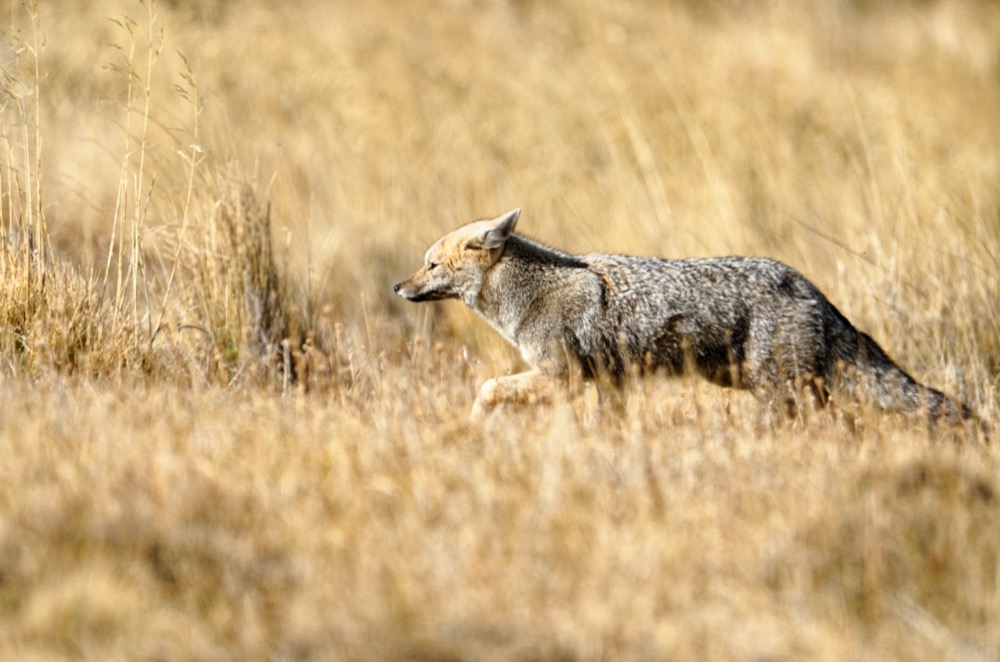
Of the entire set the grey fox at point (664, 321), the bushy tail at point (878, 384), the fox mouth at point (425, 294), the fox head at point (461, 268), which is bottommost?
the bushy tail at point (878, 384)

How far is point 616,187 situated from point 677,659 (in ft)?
27.0

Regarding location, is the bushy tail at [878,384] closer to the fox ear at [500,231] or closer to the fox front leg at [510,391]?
the fox front leg at [510,391]

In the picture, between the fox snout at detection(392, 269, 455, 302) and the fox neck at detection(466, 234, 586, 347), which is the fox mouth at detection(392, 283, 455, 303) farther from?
the fox neck at detection(466, 234, 586, 347)

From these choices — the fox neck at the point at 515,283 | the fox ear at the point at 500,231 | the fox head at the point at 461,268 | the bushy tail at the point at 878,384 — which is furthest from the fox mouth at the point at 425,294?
the bushy tail at the point at 878,384

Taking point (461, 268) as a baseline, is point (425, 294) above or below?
below

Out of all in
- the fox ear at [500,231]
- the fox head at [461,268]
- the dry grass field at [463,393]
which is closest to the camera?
the dry grass field at [463,393]

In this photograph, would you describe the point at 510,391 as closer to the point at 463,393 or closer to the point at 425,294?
the point at 463,393

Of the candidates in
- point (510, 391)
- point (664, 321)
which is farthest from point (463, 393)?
point (664, 321)

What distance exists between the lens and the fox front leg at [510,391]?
6785 millimetres

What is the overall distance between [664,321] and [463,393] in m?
1.23

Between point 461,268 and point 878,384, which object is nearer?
point 878,384

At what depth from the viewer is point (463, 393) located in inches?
289

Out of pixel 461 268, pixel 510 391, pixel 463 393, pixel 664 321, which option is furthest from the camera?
pixel 461 268

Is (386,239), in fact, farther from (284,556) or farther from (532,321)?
(284,556)
